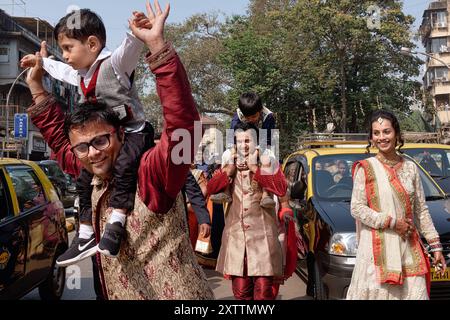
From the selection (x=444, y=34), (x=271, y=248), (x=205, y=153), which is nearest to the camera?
(x=271, y=248)

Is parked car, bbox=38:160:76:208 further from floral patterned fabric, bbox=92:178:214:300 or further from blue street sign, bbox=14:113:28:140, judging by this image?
floral patterned fabric, bbox=92:178:214:300

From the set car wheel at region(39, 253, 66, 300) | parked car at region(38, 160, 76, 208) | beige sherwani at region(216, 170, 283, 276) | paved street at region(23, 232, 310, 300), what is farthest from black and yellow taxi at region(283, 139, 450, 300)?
parked car at region(38, 160, 76, 208)

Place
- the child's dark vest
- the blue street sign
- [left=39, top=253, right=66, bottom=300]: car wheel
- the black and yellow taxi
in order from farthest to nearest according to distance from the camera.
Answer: the blue street sign → [left=39, top=253, right=66, bottom=300]: car wheel → the black and yellow taxi → the child's dark vest

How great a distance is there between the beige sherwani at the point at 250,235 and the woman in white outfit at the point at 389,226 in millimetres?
750

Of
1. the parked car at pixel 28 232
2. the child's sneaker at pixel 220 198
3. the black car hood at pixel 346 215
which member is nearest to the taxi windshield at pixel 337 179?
the black car hood at pixel 346 215

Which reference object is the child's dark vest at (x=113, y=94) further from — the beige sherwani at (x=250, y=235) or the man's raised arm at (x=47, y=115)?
the beige sherwani at (x=250, y=235)

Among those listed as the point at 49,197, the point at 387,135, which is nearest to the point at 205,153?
the point at 49,197

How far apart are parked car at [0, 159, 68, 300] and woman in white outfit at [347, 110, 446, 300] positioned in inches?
105

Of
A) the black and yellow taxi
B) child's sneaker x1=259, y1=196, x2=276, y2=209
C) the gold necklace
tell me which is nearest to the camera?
the gold necklace

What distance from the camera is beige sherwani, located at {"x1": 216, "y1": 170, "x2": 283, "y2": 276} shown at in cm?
388

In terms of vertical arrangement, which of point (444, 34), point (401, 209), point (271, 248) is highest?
point (444, 34)

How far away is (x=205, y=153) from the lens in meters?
6.05
